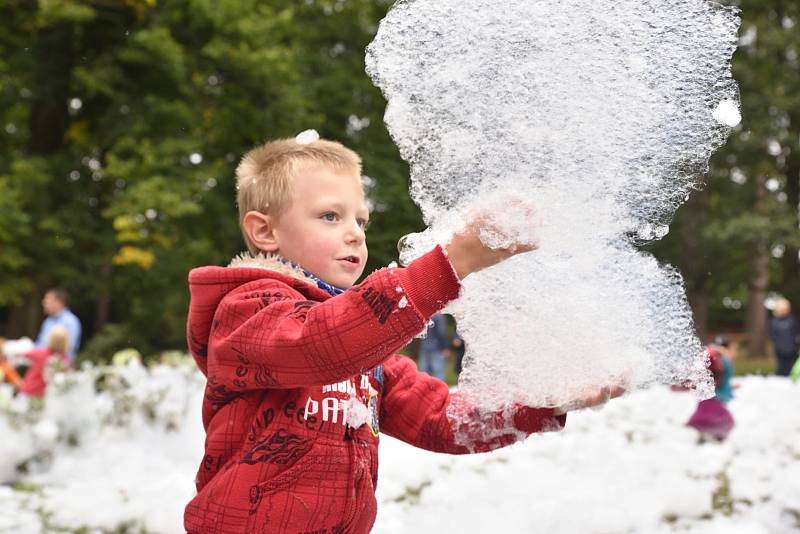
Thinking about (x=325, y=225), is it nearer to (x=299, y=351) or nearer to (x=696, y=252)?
(x=299, y=351)

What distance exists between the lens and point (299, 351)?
1.55 metres

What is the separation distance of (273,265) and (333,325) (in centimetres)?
36

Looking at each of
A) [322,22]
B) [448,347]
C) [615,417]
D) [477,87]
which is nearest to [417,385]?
[477,87]

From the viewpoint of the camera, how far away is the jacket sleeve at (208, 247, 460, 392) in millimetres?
1472

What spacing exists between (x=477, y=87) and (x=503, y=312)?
17.2 inches

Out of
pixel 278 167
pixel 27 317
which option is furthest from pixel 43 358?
pixel 27 317

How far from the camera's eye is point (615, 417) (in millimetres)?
7270

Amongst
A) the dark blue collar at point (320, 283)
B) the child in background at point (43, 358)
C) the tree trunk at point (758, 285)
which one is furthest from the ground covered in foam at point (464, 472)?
the tree trunk at point (758, 285)

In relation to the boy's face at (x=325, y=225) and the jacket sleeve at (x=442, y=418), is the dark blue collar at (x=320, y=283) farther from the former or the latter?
the jacket sleeve at (x=442, y=418)

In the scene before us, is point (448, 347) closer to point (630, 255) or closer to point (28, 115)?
point (630, 255)

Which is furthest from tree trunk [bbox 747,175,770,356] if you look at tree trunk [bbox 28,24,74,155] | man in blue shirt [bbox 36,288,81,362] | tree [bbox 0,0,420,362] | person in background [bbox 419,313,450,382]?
man in blue shirt [bbox 36,288,81,362]

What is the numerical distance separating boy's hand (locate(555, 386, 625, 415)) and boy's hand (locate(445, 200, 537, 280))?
0.43m

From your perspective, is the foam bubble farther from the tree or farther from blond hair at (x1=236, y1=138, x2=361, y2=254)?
the tree

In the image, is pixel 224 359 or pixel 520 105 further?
pixel 224 359
